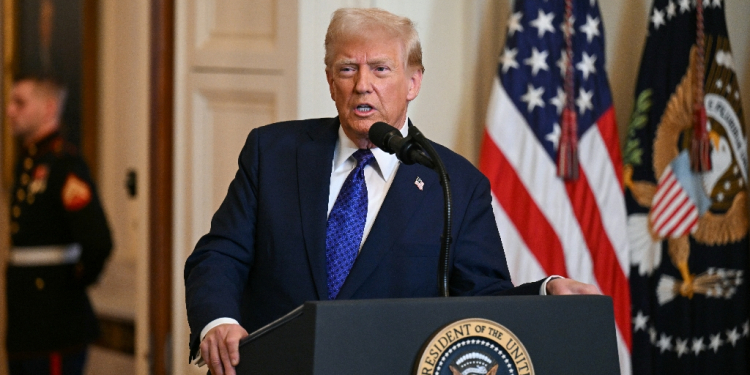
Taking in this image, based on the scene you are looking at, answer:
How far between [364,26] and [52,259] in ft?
7.96

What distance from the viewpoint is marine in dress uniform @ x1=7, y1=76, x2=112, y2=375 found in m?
3.61

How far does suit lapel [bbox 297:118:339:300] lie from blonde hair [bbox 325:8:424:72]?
17 centimetres

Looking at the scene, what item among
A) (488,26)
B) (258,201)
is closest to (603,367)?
(258,201)

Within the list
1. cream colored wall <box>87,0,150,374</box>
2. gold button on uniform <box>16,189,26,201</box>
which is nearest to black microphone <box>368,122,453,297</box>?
gold button on uniform <box>16,189,26,201</box>

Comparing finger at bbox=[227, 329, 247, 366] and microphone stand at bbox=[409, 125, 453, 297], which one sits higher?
microphone stand at bbox=[409, 125, 453, 297]

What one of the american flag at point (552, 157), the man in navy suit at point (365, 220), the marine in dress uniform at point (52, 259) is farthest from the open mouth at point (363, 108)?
the marine in dress uniform at point (52, 259)

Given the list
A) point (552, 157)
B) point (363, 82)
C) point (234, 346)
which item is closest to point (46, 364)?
point (552, 157)

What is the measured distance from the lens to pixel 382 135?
57.2 inches

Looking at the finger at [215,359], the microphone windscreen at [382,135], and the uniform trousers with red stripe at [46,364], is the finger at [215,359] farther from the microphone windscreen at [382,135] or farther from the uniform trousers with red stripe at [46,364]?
the uniform trousers with red stripe at [46,364]

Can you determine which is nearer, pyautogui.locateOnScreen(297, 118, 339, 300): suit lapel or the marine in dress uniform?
pyautogui.locateOnScreen(297, 118, 339, 300): suit lapel

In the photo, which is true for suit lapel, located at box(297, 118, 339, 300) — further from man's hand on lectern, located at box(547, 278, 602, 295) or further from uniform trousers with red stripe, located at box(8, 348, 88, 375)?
uniform trousers with red stripe, located at box(8, 348, 88, 375)

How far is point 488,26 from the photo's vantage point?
142 inches

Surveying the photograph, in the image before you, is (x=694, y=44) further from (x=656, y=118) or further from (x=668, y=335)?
(x=668, y=335)

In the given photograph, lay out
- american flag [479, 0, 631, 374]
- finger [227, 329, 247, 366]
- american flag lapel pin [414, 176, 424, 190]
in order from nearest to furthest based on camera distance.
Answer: finger [227, 329, 247, 366]
american flag lapel pin [414, 176, 424, 190]
american flag [479, 0, 631, 374]
